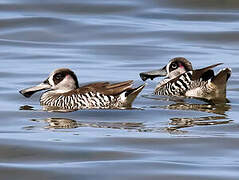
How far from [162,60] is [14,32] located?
526 centimetres

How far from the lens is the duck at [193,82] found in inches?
623

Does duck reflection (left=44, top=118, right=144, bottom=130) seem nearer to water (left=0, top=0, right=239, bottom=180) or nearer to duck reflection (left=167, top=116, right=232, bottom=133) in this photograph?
water (left=0, top=0, right=239, bottom=180)

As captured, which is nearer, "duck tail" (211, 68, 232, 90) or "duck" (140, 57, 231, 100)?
"duck tail" (211, 68, 232, 90)

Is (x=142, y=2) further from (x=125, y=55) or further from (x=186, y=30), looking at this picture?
(x=125, y=55)

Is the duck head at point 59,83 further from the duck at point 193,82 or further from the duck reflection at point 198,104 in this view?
the duck at point 193,82

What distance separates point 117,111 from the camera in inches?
565

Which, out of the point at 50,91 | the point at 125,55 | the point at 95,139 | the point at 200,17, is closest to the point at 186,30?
the point at 200,17

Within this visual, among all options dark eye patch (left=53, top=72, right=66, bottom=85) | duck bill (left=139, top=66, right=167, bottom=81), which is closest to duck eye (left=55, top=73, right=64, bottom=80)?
dark eye patch (left=53, top=72, right=66, bottom=85)

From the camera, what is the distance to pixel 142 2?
28672 mm

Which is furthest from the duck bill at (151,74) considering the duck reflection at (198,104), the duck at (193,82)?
the duck reflection at (198,104)

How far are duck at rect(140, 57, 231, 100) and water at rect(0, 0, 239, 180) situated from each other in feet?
1.02

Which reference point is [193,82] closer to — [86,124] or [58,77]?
[58,77]

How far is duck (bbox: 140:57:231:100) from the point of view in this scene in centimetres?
1583

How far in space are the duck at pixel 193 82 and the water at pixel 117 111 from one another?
1.02 ft
